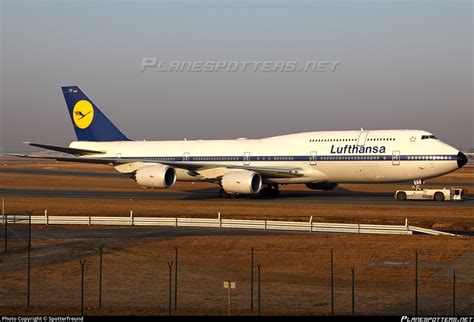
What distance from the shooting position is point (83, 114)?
7188 cm

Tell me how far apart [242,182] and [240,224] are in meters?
16.0

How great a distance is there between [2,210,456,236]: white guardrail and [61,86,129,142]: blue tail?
83.1 feet

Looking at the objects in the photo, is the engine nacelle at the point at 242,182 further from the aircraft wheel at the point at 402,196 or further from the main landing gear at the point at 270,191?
the aircraft wheel at the point at 402,196

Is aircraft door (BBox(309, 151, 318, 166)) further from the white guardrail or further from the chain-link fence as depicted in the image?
the chain-link fence

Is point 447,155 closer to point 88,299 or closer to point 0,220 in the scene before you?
point 0,220

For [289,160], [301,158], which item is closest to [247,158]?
[289,160]

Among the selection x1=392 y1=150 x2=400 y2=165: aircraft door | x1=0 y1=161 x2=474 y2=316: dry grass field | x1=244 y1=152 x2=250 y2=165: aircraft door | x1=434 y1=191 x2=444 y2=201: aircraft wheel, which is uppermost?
x1=244 y1=152 x2=250 y2=165: aircraft door

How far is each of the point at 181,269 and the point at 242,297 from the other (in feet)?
17.9

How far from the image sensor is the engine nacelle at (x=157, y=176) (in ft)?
193

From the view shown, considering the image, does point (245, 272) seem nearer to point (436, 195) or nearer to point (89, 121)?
point (436, 195)

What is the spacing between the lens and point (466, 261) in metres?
30.0

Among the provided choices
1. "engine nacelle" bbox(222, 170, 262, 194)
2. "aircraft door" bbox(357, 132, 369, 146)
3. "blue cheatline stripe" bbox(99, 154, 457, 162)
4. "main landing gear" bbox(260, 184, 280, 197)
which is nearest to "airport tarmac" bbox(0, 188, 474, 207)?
"main landing gear" bbox(260, 184, 280, 197)

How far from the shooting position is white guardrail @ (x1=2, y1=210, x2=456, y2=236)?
39.3 meters

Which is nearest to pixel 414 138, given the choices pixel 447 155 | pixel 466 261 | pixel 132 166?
pixel 447 155
